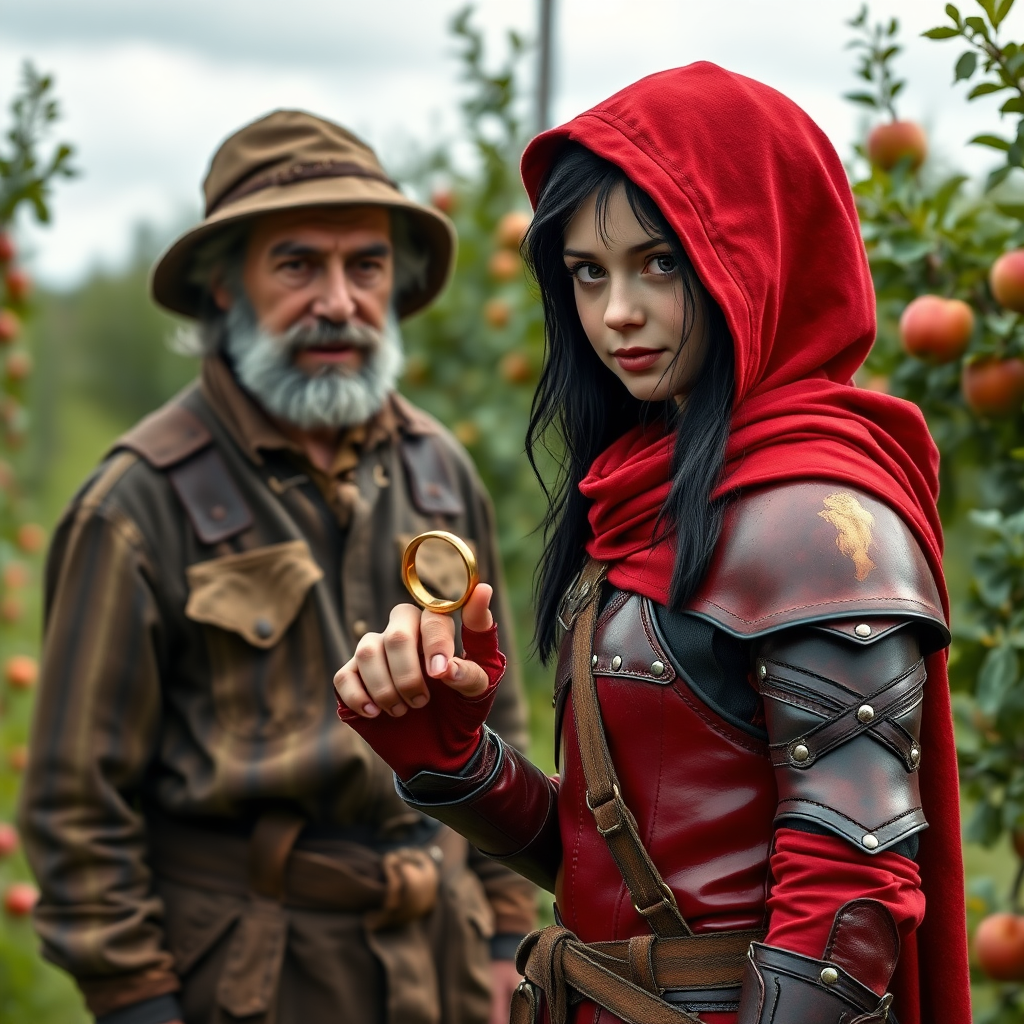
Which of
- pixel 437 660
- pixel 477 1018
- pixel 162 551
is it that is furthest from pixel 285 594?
pixel 437 660

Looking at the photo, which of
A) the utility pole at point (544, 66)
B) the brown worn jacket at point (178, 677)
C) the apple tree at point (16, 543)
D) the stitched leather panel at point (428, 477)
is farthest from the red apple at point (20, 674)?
the utility pole at point (544, 66)

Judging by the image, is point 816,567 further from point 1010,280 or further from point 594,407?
point 1010,280

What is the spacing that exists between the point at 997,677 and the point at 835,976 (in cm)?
117

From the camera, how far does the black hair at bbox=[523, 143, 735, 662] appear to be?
166cm

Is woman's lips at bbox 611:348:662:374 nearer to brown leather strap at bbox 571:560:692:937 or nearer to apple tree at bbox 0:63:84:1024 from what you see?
brown leather strap at bbox 571:560:692:937

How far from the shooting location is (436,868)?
3059 millimetres

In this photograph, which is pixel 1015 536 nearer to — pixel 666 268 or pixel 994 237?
pixel 994 237

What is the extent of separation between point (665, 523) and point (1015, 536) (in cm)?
109

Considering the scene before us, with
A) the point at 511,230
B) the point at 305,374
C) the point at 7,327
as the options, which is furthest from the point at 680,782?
the point at 511,230

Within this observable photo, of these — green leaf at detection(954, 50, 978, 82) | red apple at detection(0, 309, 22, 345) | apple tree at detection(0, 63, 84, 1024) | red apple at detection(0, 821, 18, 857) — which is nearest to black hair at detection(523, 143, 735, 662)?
green leaf at detection(954, 50, 978, 82)

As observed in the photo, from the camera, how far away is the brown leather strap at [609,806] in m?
1.67

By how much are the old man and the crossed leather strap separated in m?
1.14

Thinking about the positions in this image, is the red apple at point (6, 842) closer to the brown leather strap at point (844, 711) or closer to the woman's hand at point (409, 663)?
the woman's hand at point (409, 663)

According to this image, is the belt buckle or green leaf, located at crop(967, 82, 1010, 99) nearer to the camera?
the belt buckle
